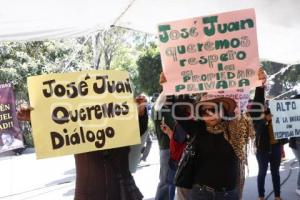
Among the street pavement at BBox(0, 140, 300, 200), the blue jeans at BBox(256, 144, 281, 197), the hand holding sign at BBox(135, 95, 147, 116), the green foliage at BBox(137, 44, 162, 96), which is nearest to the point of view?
the hand holding sign at BBox(135, 95, 147, 116)

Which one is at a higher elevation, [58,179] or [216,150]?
[216,150]

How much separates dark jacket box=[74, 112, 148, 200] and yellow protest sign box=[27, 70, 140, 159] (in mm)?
161

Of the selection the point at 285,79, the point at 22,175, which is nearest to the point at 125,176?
the point at 22,175

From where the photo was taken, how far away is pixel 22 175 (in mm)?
12398

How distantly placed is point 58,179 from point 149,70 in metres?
14.8

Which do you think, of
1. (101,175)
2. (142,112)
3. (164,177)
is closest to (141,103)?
(142,112)

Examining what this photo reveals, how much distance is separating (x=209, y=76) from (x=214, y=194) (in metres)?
1.01

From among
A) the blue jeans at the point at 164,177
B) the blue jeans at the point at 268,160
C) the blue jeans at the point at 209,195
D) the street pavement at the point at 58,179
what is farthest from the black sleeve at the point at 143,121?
the street pavement at the point at 58,179

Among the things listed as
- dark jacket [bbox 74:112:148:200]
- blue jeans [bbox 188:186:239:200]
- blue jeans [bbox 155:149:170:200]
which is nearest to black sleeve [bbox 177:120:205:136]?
blue jeans [bbox 188:186:239:200]

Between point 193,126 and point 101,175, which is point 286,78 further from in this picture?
point 101,175

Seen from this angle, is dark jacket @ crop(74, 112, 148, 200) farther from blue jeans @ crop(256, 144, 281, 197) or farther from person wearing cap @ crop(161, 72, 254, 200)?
blue jeans @ crop(256, 144, 281, 197)

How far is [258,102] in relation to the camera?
4.36 meters

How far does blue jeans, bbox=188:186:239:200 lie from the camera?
12.3ft

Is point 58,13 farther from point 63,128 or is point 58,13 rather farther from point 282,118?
point 282,118
